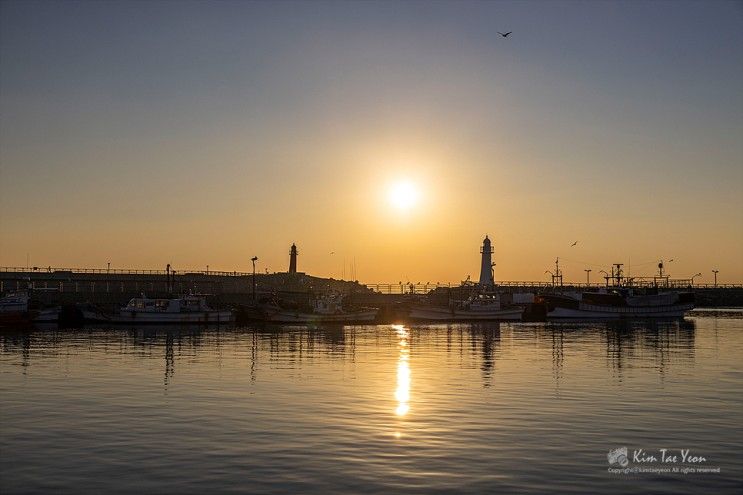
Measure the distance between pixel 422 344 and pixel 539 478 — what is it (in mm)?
45806

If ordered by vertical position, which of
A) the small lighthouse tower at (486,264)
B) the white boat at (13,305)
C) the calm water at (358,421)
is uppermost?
the small lighthouse tower at (486,264)

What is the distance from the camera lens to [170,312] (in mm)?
96000

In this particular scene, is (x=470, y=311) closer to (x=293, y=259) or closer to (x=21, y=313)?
(x=21, y=313)

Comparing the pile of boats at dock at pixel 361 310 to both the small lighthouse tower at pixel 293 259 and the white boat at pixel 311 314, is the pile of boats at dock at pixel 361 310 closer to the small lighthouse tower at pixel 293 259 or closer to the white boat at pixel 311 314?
the white boat at pixel 311 314

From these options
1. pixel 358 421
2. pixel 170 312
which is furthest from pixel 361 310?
pixel 358 421

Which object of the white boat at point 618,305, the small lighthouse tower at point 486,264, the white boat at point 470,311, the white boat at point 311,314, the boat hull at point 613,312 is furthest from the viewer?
the small lighthouse tower at point 486,264

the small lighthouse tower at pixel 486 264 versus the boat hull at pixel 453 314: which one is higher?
the small lighthouse tower at pixel 486 264

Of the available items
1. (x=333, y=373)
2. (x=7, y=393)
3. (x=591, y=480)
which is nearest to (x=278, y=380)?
(x=333, y=373)

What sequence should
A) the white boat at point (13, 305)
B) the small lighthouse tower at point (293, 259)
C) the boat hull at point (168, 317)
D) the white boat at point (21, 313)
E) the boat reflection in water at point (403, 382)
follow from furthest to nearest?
the small lighthouse tower at point (293, 259)
the boat hull at point (168, 317)
the white boat at point (13, 305)
the white boat at point (21, 313)
the boat reflection in water at point (403, 382)

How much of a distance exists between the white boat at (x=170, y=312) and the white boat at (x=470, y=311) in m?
30.4

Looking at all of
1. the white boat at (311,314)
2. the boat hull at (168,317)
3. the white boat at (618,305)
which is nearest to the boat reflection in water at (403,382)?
the boat hull at (168,317)

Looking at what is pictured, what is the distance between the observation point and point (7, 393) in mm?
31797

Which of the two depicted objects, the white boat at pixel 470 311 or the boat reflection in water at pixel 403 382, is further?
the white boat at pixel 470 311

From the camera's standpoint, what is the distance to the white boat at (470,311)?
114938 mm
